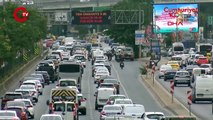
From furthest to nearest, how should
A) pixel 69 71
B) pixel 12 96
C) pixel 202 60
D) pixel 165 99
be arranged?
pixel 202 60 < pixel 69 71 < pixel 165 99 < pixel 12 96

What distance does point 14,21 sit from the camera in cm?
10694

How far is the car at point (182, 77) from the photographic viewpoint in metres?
80.4

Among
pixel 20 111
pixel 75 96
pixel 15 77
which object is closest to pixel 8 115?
pixel 20 111

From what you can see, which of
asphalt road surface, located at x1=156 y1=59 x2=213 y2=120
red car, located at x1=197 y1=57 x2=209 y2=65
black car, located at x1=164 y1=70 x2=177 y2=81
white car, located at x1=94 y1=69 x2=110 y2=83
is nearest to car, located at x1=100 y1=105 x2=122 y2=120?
asphalt road surface, located at x1=156 y1=59 x2=213 y2=120

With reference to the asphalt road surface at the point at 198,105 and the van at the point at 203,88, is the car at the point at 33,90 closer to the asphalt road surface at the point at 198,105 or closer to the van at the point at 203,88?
the asphalt road surface at the point at 198,105

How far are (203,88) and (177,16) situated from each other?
208ft

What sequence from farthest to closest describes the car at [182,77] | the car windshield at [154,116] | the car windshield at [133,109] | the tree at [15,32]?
the tree at [15,32]
the car at [182,77]
the car windshield at [133,109]
the car windshield at [154,116]

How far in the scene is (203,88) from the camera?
62.6m

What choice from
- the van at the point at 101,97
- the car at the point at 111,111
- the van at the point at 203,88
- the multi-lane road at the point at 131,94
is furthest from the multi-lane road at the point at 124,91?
the car at the point at 111,111

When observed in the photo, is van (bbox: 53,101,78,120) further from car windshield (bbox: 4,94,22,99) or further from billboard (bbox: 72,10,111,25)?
billboard (bbox: 72,10,111,25)

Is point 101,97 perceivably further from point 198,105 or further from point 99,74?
point 99,74

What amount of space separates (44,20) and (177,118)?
110 meters

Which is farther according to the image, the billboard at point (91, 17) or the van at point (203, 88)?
the billboard at point (91, 17)

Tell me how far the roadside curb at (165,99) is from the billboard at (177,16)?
34129 millimetres
